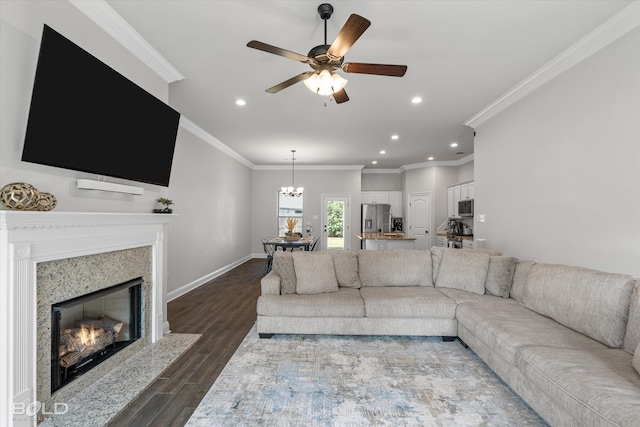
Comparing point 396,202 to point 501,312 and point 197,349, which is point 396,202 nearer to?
point 501,312

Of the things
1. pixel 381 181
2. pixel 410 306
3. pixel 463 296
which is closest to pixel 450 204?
pixel 381 181

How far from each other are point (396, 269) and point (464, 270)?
29.7 inches

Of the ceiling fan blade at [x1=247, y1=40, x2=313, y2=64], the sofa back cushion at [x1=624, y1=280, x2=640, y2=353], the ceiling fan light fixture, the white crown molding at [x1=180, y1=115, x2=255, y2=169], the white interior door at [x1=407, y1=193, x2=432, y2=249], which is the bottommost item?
the sofa back cushion at [x1=624, y1=280, x2=640, y2=353]

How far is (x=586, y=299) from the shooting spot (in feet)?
6.83

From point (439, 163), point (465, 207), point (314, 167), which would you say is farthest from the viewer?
point (314, 167)

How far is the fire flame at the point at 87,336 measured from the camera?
7.29ft

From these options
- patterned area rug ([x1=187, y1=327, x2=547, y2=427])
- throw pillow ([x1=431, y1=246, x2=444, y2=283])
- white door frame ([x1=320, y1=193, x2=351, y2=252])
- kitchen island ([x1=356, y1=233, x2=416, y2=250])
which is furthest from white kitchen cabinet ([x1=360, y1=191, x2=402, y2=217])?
patterned area rug ([x1=187, y1=327, x2=547, y2=427])

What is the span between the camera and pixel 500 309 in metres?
2.61

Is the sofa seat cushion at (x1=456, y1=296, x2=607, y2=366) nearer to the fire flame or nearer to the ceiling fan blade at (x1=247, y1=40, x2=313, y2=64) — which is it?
the ceiling fan blade at (x1=247, y1=40, x2=313, y2=64)

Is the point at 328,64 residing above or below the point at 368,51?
below

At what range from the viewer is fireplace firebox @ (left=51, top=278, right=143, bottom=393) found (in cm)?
192

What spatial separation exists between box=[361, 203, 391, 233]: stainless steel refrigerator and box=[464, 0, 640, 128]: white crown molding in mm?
4848

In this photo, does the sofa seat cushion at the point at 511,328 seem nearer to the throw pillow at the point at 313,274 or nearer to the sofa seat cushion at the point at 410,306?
the sofa seat cushion at the point at 410,306

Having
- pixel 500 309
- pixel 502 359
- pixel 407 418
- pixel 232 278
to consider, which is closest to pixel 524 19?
pixel 500 309
